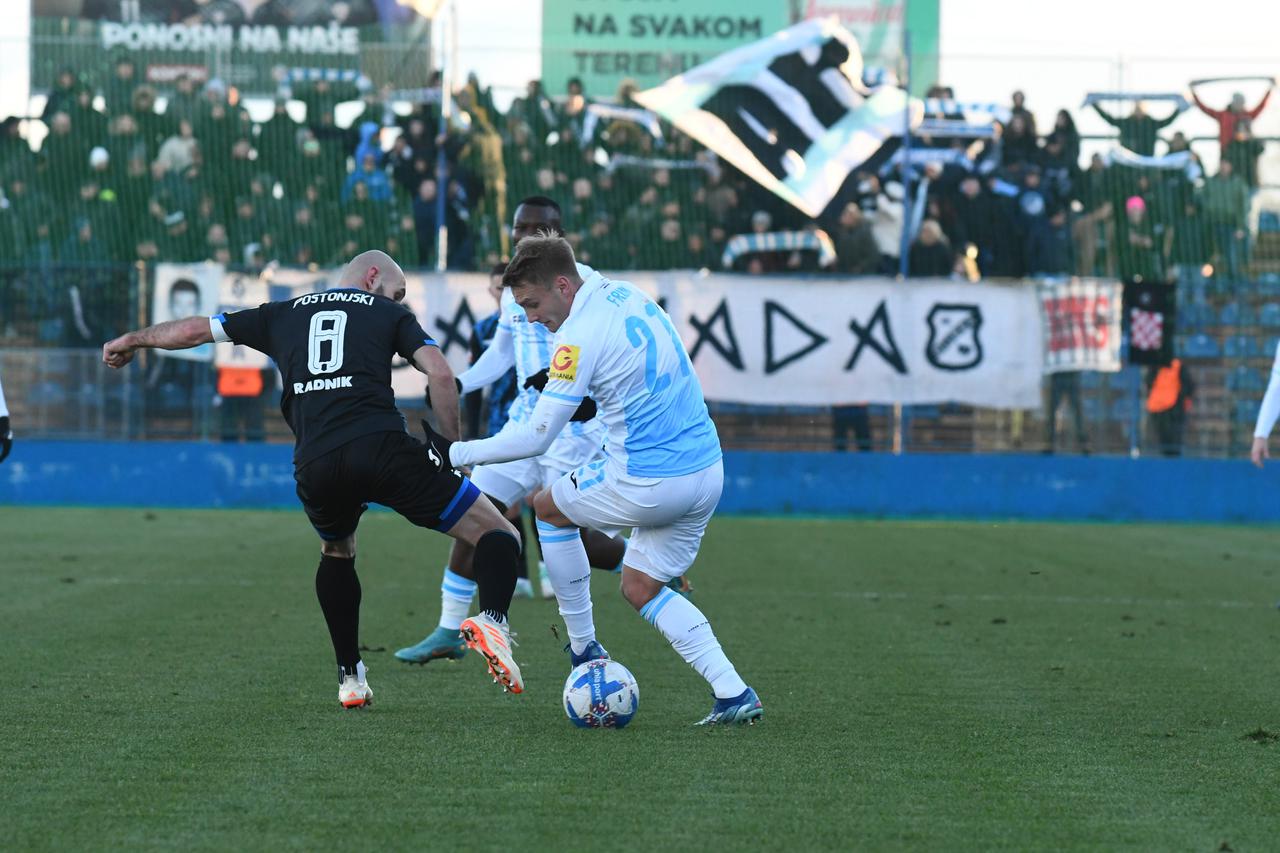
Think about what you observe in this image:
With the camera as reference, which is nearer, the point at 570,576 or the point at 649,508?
the point at 649,508

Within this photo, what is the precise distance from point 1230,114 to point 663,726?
647 inches

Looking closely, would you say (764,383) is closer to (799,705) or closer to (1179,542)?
(1179,542)

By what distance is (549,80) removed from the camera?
21.5m

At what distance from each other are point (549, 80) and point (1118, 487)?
7.84 meters

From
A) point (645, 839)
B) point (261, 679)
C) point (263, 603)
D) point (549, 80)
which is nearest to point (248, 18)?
point (549, 80)

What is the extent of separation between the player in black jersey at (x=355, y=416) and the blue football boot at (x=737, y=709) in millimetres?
841

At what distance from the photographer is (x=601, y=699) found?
21.7 ft

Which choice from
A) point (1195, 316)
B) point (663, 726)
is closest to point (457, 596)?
point (663, 726)

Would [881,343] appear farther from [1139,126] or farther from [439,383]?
[439,383]

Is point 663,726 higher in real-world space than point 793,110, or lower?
lower

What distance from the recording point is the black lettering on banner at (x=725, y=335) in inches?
841

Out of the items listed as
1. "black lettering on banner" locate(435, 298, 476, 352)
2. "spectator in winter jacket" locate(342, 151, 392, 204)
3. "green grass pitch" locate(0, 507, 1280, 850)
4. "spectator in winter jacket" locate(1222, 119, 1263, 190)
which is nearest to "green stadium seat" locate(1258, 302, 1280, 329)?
"spectator in winter jacket" locate(1222, 119, 1263, 190)

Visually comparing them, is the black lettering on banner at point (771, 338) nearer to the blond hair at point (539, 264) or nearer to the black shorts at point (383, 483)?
the black shorts at point (383, 483)

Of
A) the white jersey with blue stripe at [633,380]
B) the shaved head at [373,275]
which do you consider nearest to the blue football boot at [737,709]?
the white jersey with blue stripe at [633,380]
